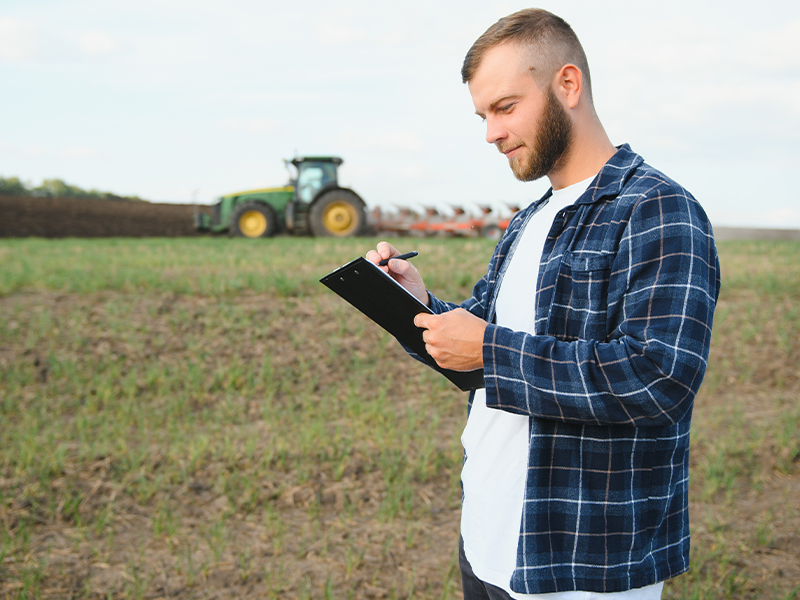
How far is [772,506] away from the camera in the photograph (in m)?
3.92

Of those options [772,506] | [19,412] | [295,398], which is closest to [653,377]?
[772,506]

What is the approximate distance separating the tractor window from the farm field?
8478mm

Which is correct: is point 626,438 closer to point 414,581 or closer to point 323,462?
point 414,581

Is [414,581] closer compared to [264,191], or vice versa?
[414,581]

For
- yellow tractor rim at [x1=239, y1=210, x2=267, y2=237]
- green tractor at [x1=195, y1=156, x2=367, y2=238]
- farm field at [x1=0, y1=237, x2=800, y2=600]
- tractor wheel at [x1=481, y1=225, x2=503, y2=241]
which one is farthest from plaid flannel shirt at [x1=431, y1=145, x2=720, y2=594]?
tractor wheel at [x1=481, y1=225, x2=503, y2=241]

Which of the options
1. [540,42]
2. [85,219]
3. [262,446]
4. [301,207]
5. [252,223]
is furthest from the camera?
[85,219]

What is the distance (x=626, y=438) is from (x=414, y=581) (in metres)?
2.10

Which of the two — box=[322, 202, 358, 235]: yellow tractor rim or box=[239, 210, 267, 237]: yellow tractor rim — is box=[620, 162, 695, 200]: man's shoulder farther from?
box=[239, 210, 267, 237]: yellow tractor rim

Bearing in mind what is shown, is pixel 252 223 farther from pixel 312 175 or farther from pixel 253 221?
pixel 312 175

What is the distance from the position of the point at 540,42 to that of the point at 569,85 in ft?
0.41

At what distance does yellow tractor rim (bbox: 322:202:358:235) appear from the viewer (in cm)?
1614

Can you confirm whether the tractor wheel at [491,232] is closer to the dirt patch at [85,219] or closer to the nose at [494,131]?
the dirt patch at [85,219]

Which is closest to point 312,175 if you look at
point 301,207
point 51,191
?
point 301,207

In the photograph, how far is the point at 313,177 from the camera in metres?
16.8
